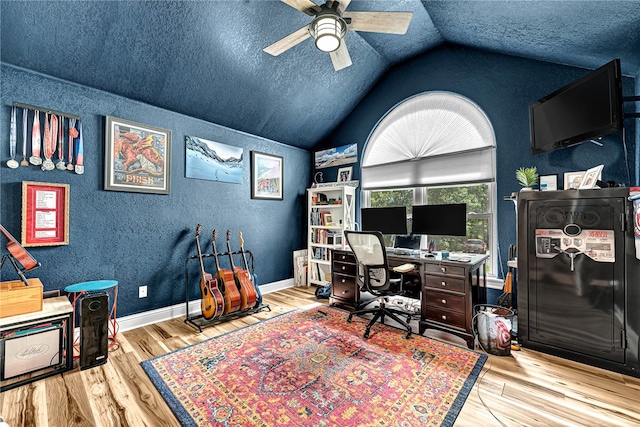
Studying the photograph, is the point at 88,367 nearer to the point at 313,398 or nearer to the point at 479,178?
the point at 313,398

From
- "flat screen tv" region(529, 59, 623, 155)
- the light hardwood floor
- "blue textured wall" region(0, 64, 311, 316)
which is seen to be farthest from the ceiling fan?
the light hardwood floor

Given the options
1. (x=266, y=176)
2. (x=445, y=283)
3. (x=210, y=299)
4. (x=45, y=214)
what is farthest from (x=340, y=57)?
(x=45, y=214)

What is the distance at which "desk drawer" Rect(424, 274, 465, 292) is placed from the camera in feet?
7.94

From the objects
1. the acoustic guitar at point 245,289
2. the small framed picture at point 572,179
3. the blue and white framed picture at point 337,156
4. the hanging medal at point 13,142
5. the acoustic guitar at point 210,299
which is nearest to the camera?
the hanging medal at point 13,142

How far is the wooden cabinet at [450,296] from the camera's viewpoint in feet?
7.77

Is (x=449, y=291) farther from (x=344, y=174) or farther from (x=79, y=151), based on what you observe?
(x=79, y=151)

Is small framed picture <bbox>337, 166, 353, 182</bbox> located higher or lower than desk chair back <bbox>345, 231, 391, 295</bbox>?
higher

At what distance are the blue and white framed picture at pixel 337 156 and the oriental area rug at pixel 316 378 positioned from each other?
8.69ft

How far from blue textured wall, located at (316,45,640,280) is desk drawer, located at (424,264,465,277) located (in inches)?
37.5

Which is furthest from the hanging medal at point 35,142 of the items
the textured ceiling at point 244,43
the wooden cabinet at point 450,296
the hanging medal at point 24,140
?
the wooden cabinet at point 450,296

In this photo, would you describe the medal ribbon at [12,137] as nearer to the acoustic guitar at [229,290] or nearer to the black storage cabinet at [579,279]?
the acoustic guitar at [229,290]

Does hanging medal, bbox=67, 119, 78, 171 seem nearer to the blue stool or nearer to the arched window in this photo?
the blue stool

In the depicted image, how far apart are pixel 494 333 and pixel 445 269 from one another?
0.61 m

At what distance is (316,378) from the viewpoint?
189 cm
